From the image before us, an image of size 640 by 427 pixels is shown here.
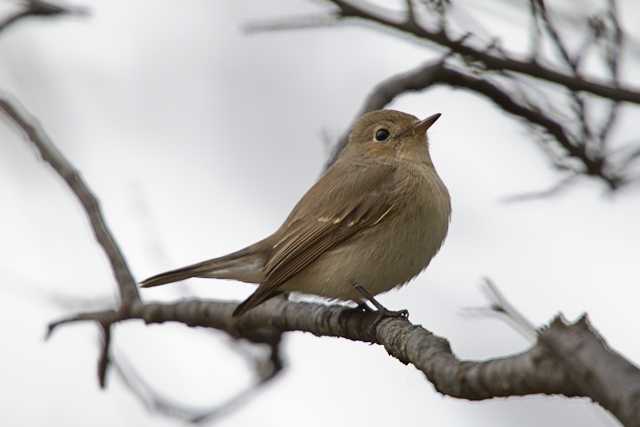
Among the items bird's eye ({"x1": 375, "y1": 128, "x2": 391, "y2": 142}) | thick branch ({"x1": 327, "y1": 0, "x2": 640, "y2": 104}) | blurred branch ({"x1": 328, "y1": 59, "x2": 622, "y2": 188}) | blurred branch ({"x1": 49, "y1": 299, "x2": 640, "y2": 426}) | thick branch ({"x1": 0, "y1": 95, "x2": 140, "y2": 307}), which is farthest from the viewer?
bird's eye ({"x1": 375, "y1": 128, "x2": 391, "y2": 142})

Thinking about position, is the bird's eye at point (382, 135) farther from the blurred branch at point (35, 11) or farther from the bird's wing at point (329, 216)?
the blurred branch at point (35, 11)

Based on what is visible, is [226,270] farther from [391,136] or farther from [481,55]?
[481,55]

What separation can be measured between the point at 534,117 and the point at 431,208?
1.05 metres

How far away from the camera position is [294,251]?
17.8 ft

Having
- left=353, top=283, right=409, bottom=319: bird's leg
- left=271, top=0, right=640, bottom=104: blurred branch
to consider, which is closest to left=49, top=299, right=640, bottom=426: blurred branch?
left=353, top=283, right=409, bottom=319: bird's leg

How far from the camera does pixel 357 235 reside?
5.41m

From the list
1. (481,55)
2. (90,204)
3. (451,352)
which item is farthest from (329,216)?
(451,352)

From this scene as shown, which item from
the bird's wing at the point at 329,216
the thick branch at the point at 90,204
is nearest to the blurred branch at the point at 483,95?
the bird's wing at the point at 329,216

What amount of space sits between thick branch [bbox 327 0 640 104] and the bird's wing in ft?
5.26

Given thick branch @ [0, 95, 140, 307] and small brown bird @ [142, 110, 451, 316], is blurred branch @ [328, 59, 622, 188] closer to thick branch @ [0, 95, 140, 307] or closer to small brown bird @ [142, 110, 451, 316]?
small brown bird @ [142, 110, 451, 316]

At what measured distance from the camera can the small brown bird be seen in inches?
205

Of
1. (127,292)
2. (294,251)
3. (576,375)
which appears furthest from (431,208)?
(576,375)

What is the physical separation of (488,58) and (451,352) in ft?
4.36

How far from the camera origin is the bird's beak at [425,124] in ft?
19.8
